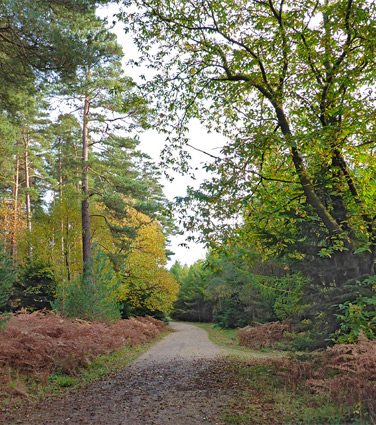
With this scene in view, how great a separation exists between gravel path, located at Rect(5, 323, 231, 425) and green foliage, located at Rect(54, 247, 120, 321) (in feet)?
15.0

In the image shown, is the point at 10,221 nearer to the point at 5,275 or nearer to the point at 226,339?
the point at 226,339

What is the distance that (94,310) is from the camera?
42.5 feet

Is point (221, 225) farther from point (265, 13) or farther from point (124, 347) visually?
point (124, 347)

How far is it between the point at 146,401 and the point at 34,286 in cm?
1503

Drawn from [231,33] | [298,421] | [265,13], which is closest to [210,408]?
[298,421]

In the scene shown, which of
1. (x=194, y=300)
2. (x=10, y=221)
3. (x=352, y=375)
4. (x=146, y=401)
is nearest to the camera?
(x=352, y=375)

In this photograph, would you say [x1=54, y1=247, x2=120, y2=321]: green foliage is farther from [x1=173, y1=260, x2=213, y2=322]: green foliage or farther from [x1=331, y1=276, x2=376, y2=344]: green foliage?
[x1=173, y1=260, x2=213, y2=322]: green foliage

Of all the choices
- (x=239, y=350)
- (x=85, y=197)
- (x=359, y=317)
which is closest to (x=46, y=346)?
(x=359, y=317)

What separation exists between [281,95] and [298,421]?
5.85 meters

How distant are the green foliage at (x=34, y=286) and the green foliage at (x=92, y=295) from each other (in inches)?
186

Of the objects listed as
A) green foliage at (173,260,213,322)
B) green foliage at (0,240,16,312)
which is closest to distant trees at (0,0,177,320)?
green foliage at (0,240,16,312)

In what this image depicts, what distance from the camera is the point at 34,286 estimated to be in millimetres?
18688

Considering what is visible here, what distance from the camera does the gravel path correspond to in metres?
4.93

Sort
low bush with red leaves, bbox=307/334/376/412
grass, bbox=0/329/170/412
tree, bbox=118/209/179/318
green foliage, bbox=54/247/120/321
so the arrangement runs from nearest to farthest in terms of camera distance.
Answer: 1. low bush with red leaves, bbox=307/334/376/412
2. grass, bbox=0/329/170/412
3. green foliage, bbox=54/247/120/321
4. tree, bbox=118/209/179/318
